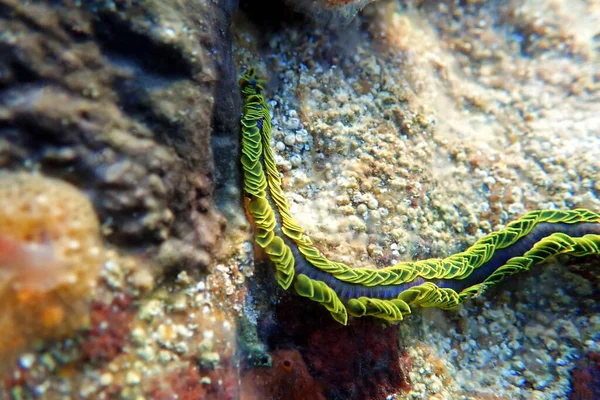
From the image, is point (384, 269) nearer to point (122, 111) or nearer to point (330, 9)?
point (122, 111)

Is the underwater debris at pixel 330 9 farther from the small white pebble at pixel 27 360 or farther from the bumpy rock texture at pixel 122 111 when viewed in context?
the small white pebble at pixel 27 360

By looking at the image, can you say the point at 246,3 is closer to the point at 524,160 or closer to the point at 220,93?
the point at 220,93

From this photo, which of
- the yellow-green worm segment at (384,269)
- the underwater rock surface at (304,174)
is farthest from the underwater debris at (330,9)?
the yellow-green worm segment at (384,269)

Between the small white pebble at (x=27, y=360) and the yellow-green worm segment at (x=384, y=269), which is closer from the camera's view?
the small white pebble at (x=27, y=360)

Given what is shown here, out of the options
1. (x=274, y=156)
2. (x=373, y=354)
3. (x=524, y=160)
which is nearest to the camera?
(x=373, y=354)

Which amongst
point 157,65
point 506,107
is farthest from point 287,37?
point 506,107

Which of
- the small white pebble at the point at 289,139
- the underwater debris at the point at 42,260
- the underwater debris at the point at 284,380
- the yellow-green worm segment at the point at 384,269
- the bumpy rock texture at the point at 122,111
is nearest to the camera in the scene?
the underwater debris at the point at 42,260

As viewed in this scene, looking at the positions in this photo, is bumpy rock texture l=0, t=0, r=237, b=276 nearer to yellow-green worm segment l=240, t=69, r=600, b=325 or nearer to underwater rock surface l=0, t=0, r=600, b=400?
underwater rock surface l=0, t=0, r=600, b=400
